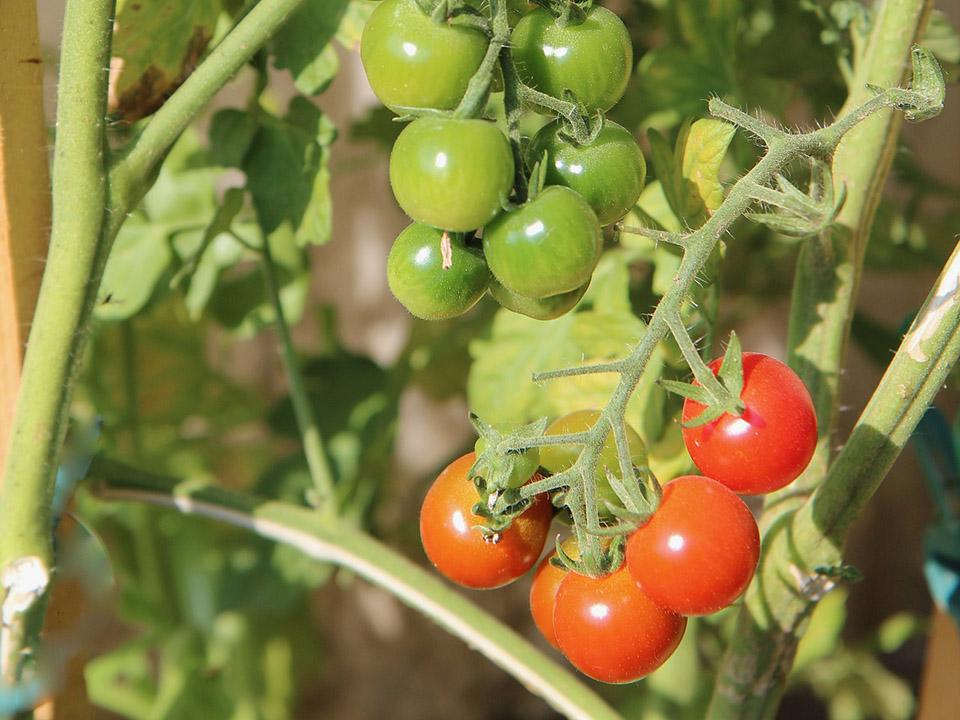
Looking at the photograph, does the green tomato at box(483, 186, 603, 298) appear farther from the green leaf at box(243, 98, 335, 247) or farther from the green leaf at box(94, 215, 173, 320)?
the green leaf at box(94, 215, 173, 320)

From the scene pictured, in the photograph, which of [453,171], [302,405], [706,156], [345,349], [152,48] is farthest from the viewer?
[345,349]

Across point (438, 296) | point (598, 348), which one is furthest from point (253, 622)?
point (438, 296)

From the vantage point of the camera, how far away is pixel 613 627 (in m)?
0.44

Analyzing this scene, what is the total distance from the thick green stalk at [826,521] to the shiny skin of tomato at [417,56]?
252mm

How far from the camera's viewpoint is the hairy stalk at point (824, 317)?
1.89 feet

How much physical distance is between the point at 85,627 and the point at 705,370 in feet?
1.42

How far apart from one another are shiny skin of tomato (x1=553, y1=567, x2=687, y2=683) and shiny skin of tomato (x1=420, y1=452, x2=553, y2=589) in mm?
33

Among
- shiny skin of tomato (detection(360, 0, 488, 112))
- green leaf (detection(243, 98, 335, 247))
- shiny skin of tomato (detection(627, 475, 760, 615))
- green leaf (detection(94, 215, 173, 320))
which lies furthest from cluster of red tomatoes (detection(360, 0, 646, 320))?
green leaf (detection(94, 215, 173, 320))

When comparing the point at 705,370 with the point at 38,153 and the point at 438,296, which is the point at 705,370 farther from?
the point at 38,153

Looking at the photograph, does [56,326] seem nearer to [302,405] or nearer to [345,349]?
[302,405]

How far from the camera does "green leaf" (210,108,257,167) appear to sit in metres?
0.66

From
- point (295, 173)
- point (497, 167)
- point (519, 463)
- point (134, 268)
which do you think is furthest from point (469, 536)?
point (134, 268)

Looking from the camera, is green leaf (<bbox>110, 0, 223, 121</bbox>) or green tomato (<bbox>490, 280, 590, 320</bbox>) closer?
green tomato (<bbox>490, 280, 590, 320</bbox>)

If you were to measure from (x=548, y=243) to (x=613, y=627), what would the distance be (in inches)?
6.9
